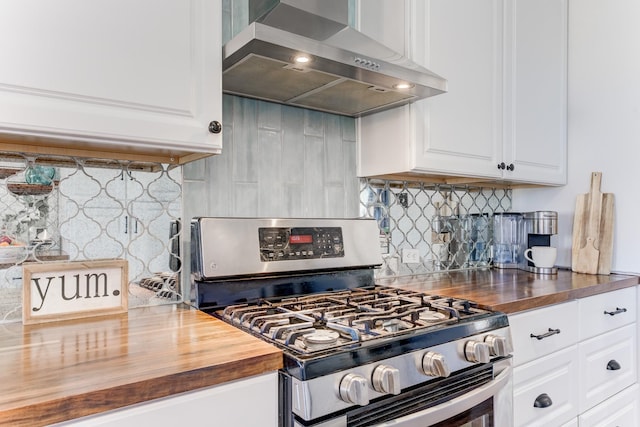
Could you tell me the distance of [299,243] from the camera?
4.66ft

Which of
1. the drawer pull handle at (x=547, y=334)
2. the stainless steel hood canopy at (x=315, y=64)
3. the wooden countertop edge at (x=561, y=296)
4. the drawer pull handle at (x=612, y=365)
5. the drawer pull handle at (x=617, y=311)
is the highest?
the stainless steel hood canopy at (x=315, y=64)

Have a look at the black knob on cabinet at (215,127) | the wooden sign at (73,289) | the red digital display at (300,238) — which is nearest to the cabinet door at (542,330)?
the red digital display at (300,238)

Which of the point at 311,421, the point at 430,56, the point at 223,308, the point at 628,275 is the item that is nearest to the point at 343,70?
the point at 430,56

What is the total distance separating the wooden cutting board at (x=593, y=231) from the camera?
202 cm

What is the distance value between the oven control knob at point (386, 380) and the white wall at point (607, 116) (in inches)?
68.7

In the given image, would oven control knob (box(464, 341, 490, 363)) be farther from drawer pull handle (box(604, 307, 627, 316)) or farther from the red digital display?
drawer pull handle (box(604, 307, 627, 316))

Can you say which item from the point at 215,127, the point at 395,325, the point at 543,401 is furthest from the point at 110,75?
the point at 543,401

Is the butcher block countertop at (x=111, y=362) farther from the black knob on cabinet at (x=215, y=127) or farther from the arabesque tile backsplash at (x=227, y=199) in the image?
the black knob on cabinet at (x=215, y=127)

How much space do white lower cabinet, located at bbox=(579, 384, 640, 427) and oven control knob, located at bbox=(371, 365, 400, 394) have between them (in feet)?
3.88

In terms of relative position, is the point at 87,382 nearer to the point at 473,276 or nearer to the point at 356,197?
the point at 356,197

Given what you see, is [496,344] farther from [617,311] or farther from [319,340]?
[617,311]

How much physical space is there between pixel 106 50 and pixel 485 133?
1.42 metres

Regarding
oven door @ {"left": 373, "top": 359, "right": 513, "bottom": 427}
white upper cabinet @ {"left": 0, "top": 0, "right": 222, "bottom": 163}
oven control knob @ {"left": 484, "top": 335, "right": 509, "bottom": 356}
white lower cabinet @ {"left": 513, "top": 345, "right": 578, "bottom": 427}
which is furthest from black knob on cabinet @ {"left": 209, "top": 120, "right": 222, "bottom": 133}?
white lower cabinet @ {"left": 513, "top": 345, "right": 578, "bottom": 427}

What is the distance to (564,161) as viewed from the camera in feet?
7.20
